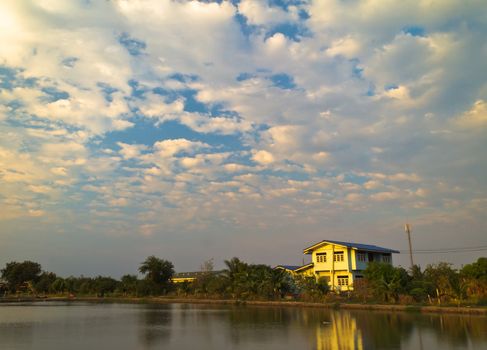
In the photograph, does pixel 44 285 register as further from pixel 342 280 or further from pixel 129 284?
pixel 342 280

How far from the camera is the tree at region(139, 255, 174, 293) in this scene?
60.9 m

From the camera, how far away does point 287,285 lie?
43.1 meters

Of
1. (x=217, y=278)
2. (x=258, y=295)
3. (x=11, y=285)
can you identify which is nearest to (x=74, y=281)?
(x=11, y=285)

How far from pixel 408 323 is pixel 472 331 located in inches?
159

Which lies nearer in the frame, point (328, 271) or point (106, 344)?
point (106, 344)

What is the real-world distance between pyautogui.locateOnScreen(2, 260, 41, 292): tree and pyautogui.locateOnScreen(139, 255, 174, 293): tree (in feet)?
122

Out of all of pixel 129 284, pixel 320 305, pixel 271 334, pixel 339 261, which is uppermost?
pixel 339 261

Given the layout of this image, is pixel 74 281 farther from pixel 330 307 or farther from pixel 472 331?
pixel 472 331

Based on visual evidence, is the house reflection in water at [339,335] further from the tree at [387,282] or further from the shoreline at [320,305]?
the tree at [387,282]

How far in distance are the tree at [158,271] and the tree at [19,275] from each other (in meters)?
37.2

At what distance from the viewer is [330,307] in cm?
3434

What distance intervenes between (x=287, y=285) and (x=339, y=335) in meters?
25.3

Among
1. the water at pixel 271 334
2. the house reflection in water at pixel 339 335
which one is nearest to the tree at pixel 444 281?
the water at pixel 271 334

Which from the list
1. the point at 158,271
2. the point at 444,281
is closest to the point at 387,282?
the point at 444,281
